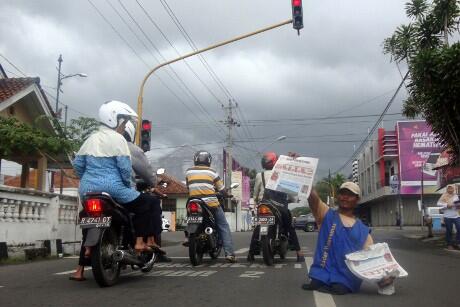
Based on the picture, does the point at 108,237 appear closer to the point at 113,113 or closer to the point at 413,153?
the point at 113,113

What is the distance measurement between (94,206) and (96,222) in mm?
163

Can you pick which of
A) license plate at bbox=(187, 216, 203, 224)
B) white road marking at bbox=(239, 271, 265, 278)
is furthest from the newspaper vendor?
license plate at bbox=(187, 216, 203, 224)

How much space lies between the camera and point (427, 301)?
4.95m

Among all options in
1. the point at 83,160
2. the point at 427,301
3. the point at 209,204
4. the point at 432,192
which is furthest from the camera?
the point at 432,192

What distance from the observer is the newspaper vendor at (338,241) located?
507 centimetres

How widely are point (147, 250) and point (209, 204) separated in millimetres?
1955

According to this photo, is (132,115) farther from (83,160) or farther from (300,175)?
(300,175)

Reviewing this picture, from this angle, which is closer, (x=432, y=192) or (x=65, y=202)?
(x=65, y=202)

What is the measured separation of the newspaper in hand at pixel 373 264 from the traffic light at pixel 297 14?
10.2 meters

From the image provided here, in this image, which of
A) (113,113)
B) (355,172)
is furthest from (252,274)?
(355,172)

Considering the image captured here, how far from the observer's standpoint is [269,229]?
766 cm

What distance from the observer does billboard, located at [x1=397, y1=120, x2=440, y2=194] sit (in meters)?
50.9

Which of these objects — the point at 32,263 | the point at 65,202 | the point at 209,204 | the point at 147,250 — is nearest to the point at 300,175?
the point at 147,250

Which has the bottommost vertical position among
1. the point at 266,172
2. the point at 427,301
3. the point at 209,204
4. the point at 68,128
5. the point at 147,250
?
the point at 427,301
